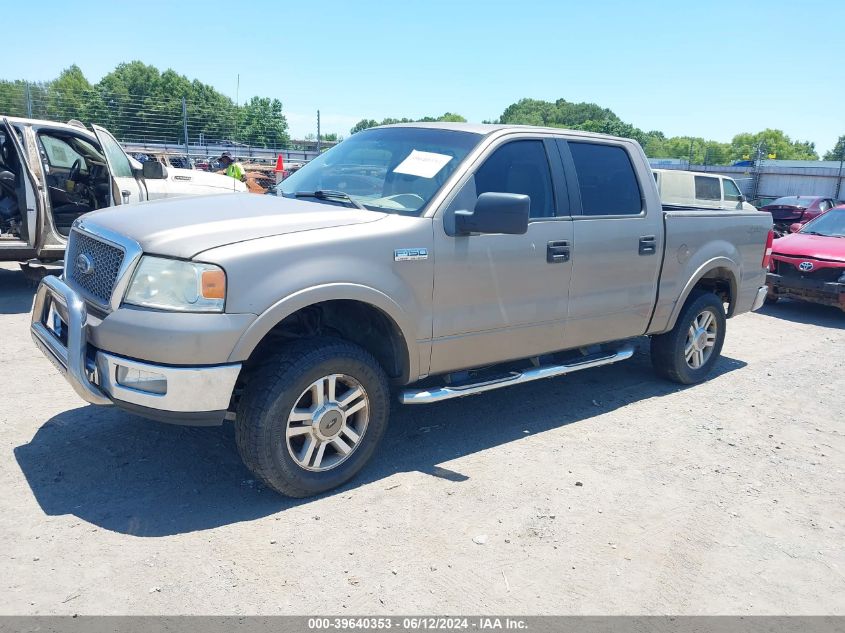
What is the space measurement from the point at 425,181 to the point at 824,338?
645 cm

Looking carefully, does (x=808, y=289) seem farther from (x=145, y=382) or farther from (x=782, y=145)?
(x=782, y=145)

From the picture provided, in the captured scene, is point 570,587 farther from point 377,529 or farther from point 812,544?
point 812,544

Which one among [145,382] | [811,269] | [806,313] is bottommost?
[806,313]

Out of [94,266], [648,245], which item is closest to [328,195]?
[94,266]

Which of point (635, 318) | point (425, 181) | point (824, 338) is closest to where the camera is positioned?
point (425, 181)

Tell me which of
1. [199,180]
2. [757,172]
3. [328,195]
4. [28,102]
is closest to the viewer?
[328,195]

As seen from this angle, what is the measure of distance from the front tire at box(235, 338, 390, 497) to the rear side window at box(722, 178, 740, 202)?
46.2 feet

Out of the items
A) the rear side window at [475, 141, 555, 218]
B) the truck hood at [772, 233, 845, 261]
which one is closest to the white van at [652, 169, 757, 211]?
the truck hood at [772, 233, 845, 261]

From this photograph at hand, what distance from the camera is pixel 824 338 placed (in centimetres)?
828

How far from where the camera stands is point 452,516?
362cm

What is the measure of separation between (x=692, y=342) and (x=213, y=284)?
4.34m

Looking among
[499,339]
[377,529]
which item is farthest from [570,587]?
[499,339]

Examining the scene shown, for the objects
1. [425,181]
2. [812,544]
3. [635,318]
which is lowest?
[812,544]

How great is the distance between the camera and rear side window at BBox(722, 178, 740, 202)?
1562 cm
